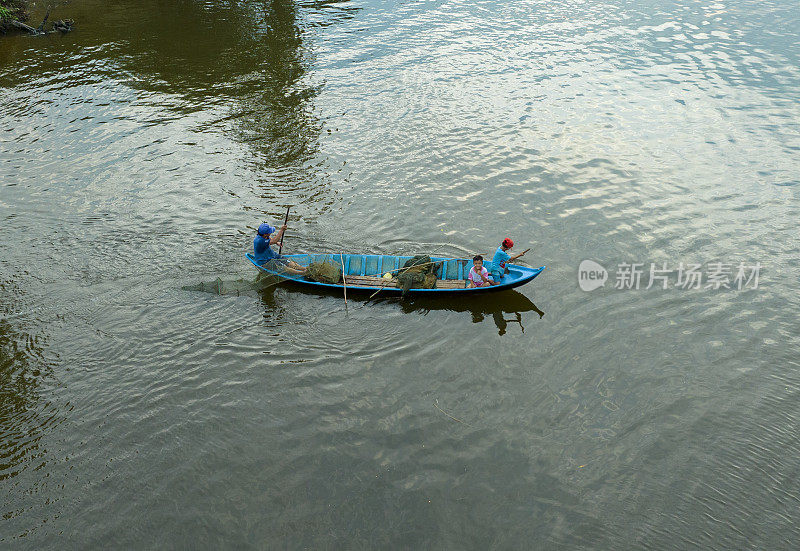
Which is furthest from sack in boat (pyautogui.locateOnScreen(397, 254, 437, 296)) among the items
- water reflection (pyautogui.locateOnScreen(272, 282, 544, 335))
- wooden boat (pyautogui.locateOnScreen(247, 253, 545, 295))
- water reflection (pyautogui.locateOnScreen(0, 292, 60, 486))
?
water reflection (pyautogui.locateOnScreen(0, 292, 60, 486))

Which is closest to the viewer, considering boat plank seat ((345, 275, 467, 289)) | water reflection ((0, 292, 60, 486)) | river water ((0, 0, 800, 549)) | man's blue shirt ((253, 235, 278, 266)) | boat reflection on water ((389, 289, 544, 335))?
river water ((0, 0, 800, 549))

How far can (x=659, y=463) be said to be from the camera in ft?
33.6

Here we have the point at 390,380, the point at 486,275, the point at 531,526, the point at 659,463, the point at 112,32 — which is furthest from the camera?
the point at 112,32

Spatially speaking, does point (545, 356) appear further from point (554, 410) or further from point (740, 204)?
point (740, 204)

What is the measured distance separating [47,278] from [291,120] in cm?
1142

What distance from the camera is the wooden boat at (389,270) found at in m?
14.0

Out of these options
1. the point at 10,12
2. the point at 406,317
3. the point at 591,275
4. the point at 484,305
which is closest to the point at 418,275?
the point at 406,317

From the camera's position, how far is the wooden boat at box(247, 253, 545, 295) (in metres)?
14.0

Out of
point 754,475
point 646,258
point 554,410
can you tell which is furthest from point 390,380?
point 646,258

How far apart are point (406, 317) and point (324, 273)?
237 cm

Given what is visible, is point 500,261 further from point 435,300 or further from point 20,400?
point 20,400

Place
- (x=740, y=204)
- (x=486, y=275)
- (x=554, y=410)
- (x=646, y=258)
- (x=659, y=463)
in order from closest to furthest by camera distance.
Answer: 1. (x=659, y=463)
2. (x=554, y=410)
3. (x=486, y=275)
4. (x=646, y=258)
5. (x=740, y=204)

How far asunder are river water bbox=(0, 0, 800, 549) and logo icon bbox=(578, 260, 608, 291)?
32cm

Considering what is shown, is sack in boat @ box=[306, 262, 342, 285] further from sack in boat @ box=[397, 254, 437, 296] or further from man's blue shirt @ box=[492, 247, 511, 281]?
man's blue shirt @ box=[492, 247, 511, 281]
